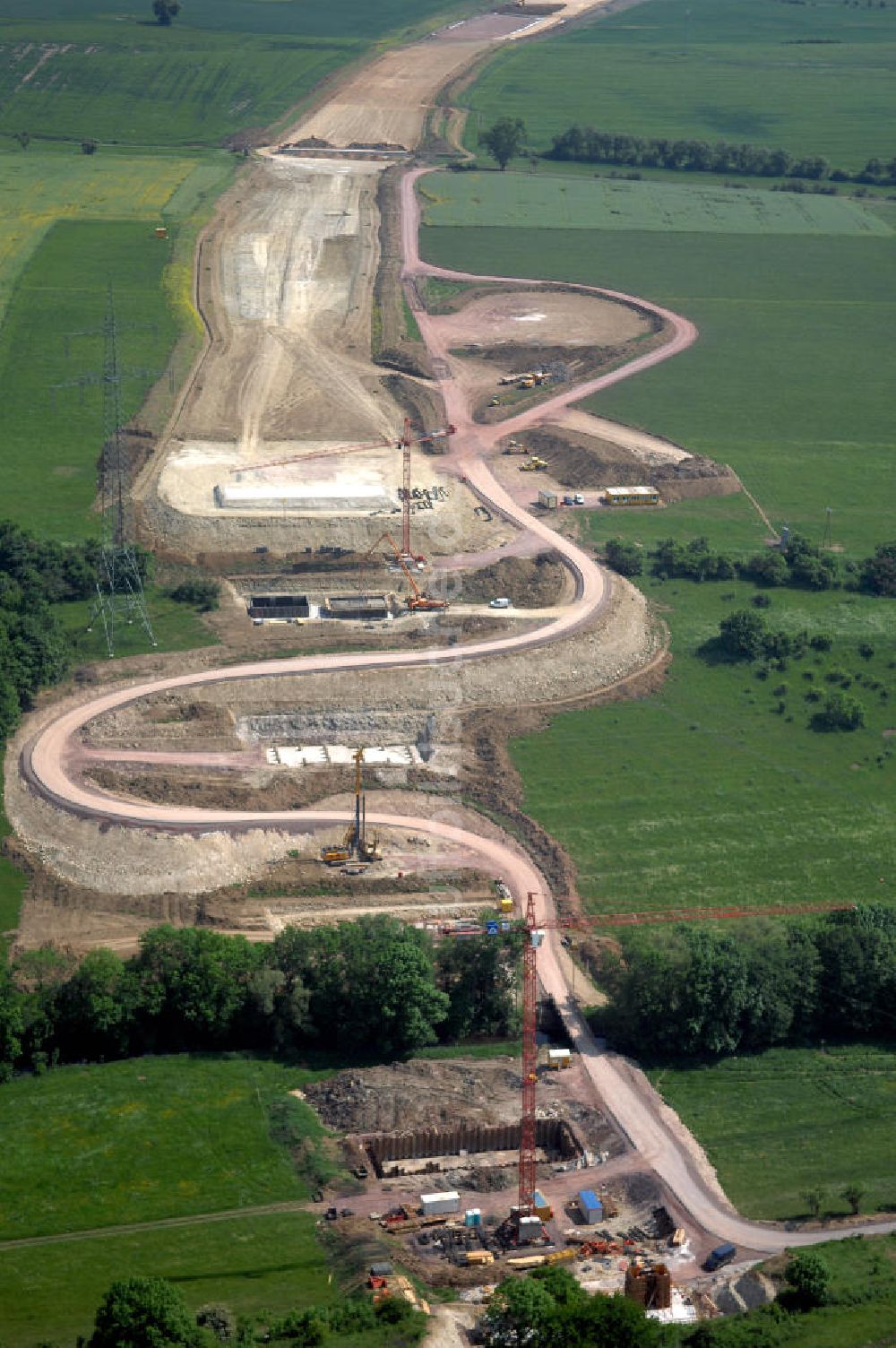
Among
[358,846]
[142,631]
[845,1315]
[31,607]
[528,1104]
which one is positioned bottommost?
[845,1315]

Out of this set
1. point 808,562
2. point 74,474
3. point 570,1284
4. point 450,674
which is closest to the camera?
point 570,1284

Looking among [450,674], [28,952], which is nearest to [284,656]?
[450,674]

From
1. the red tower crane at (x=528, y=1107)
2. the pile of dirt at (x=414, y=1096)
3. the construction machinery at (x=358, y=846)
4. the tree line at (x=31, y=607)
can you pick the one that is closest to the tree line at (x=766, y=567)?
the tree line at (x=31, y=607)

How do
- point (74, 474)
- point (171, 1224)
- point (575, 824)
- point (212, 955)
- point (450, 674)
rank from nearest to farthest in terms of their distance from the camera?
point (171, 1224)
point (212, 955)
point (575, 824)
point (450, 674)
point (74, 474)

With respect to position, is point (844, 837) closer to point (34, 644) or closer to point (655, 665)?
point (655, 665)

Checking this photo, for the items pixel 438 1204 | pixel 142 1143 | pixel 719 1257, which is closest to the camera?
pixel 719 1257

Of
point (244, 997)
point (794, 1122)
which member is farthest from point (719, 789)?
point (244, 997)

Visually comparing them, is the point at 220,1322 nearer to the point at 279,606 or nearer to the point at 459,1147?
the point at 459,1147
